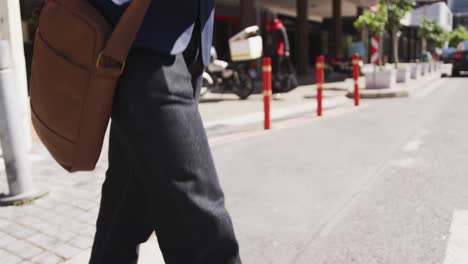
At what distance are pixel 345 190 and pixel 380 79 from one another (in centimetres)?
1017

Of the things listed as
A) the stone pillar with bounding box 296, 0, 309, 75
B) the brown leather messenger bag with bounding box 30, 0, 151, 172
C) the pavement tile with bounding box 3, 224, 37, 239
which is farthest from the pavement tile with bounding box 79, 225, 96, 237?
the stone pillar with bounding box 296, 0, 309, 75

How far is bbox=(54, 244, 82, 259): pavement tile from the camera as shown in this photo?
8.20 feet

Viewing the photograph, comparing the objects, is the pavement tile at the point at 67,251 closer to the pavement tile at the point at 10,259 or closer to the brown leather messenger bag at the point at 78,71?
the pavement tile at the point at 10,259

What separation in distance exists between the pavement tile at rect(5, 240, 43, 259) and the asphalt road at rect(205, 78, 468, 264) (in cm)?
110

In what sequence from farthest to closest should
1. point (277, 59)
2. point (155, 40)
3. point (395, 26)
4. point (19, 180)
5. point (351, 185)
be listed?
point (395, 26) < point (277, 59) < point (351, 185) < point (19, 180) < point (155, 40)

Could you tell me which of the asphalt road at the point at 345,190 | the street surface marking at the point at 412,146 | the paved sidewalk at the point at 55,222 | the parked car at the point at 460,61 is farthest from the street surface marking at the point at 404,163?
the parked car at the point at 460,61

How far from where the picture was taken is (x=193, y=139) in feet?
4.49

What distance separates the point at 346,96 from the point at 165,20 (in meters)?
11.7

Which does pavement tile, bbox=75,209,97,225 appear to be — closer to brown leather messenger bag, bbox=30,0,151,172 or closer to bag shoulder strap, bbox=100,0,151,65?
brown leather messenger bag, bbox=30,0,151,172

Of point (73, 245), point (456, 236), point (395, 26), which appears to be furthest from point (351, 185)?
point (395, 26)

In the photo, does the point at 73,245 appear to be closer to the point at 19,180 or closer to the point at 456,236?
the point at 19,180

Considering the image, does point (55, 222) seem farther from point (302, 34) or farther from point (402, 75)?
point (302, 34)

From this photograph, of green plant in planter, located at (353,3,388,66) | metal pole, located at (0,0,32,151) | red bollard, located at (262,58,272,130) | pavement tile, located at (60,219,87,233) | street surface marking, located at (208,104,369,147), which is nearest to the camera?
pavement tile, located at (60,219,87,233)

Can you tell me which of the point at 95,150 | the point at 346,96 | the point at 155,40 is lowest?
the point at 346,96
